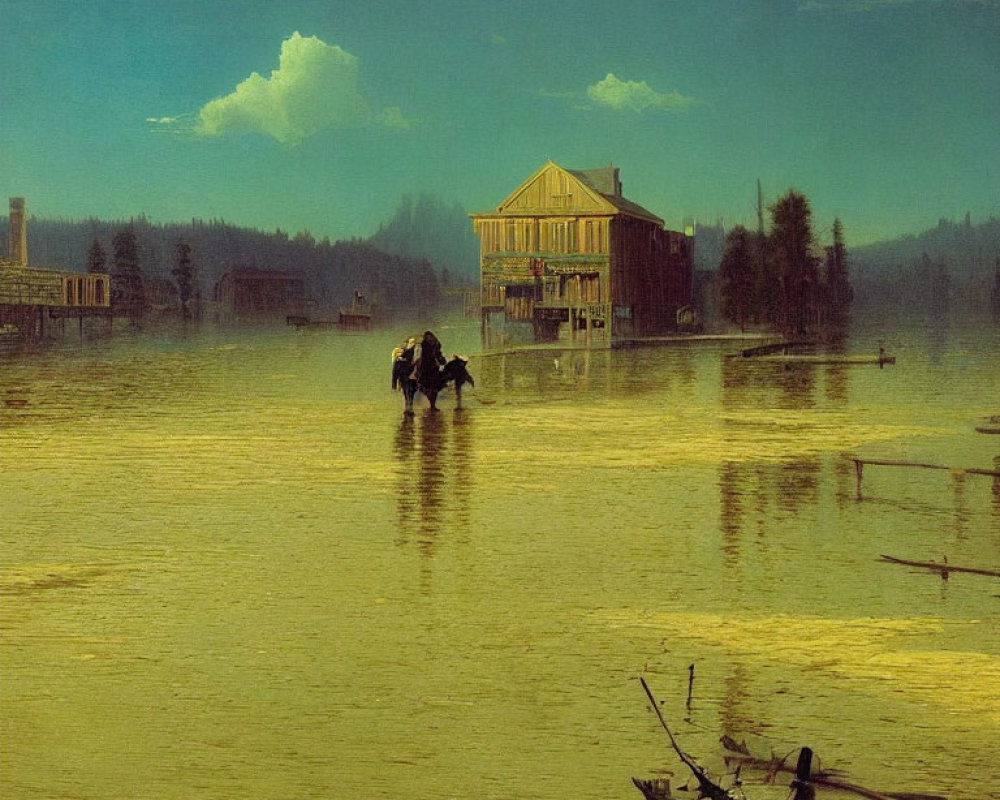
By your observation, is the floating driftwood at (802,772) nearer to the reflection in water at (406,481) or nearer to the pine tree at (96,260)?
the reflection in water at (406,481)

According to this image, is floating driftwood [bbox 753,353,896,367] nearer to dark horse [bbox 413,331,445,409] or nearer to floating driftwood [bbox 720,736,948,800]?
dark horse [bbox 413,331,445,409]

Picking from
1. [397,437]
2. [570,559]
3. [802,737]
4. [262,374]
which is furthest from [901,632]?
[262,374]

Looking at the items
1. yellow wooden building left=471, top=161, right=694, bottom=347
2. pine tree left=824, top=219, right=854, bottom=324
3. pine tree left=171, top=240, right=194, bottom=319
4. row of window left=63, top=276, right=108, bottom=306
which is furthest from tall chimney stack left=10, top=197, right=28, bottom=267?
pine tree left=824, top=219, right=854, bottom=324

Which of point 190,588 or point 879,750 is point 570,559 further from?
point 879,750

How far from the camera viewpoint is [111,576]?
8.82 meters

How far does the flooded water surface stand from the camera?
530cm

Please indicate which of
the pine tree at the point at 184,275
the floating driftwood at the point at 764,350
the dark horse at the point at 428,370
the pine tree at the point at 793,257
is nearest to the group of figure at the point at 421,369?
the dark horse at the point at 428,370

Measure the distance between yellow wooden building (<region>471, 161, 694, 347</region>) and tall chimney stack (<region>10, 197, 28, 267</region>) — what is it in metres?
29.1

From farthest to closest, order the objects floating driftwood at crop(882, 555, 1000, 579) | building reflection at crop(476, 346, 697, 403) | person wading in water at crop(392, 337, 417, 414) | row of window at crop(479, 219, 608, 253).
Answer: row of window at crop(479, 219, 608, 253) < building reflection at crop(476, 346, 697, 403) < person wading in water at crop(392, 337, 417, 414) < floating driftwood at crop(882, 555, 1000, 579)

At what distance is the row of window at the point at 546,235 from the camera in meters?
57.1

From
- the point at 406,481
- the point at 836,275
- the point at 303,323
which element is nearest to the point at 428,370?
the point at 406,481

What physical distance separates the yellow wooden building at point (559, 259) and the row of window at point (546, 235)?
4 centimetres

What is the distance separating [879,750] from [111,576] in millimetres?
5372

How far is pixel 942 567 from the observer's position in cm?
875
